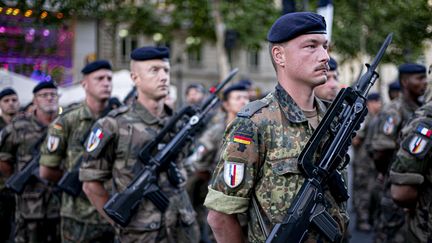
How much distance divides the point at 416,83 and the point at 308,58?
3744 mm

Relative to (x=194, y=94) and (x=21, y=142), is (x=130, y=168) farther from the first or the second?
(x=194, y=94)

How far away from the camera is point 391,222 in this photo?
604 centimetres

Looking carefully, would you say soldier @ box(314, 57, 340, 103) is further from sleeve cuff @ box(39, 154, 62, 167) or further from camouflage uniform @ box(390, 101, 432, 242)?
sleeve cuff @ box(39, 154, 62, 167)

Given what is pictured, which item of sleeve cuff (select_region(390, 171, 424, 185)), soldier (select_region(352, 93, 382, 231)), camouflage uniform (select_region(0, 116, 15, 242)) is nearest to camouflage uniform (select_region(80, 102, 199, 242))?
sleeve cuff (select_region(390, 171, 424, 185))

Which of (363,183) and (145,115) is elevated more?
(145,115)

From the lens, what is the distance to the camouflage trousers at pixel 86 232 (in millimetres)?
5395

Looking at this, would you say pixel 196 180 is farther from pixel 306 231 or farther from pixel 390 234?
pixel 306 231

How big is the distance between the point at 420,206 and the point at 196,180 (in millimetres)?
4207

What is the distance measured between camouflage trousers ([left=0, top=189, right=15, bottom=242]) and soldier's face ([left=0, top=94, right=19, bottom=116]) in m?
1.28

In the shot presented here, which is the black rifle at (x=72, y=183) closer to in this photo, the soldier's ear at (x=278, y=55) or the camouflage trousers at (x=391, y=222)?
the soldier's ear at (x=278, y=55)

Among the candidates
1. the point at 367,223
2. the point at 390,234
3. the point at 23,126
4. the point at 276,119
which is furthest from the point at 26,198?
the point at 367,223

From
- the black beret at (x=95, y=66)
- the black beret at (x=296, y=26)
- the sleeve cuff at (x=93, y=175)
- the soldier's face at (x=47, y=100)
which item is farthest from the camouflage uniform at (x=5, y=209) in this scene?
the black beret at (x=296, y=26)

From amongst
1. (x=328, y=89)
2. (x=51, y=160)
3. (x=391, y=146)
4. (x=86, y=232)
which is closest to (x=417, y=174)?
(x=328, y=89)

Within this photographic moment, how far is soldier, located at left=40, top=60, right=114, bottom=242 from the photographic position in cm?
543
